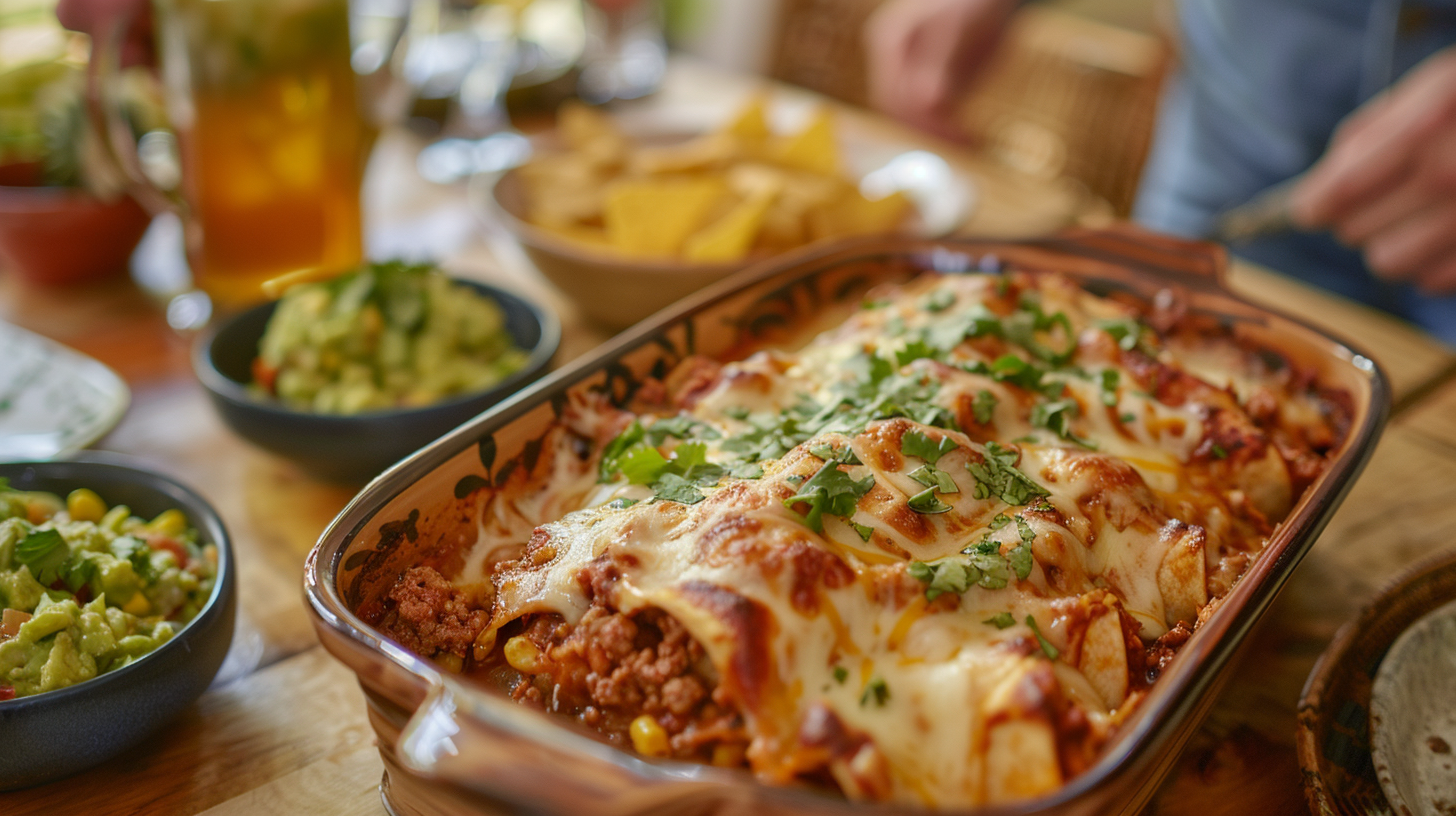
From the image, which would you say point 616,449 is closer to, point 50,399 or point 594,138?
point 50,399

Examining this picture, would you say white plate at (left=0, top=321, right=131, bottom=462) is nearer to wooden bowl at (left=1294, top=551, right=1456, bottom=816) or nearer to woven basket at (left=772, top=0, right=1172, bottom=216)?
wooden bowl at (left=1294, top=551, right=1456, bottom=816)

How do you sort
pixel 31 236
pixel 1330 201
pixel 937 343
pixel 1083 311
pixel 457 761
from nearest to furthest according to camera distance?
pixel 457 761, pixel 937 343, pixel 1083 311, pixel 31 236, pixel 1330 201

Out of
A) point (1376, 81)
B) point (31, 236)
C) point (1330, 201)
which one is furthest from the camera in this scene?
point (1376, 81)

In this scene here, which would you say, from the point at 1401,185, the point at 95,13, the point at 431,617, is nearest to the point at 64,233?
the point at 95,13

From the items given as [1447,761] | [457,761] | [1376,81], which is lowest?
[1447,761]

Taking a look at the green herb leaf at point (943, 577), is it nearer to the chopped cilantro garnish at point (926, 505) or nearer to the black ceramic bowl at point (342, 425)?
the chopped cilantro garnish at point (926, 505)

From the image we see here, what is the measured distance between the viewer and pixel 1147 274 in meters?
1.87

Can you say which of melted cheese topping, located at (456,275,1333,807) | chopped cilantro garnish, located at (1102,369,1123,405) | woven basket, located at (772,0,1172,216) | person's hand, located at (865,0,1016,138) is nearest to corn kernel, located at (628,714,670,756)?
melted cheese topping, located at (456,275,1333,807)

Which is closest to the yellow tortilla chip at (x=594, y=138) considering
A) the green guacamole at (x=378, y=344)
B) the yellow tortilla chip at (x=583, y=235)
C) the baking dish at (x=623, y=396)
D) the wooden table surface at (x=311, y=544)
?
the yellow tortilla chip at (x=583, y=235)

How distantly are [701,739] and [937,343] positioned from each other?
0.81m

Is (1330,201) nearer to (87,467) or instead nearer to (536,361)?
(536,361)

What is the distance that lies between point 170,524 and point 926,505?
1004 millimetres

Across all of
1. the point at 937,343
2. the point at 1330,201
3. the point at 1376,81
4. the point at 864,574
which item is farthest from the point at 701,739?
the point at 1376,81

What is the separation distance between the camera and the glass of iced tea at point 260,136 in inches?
78.7
